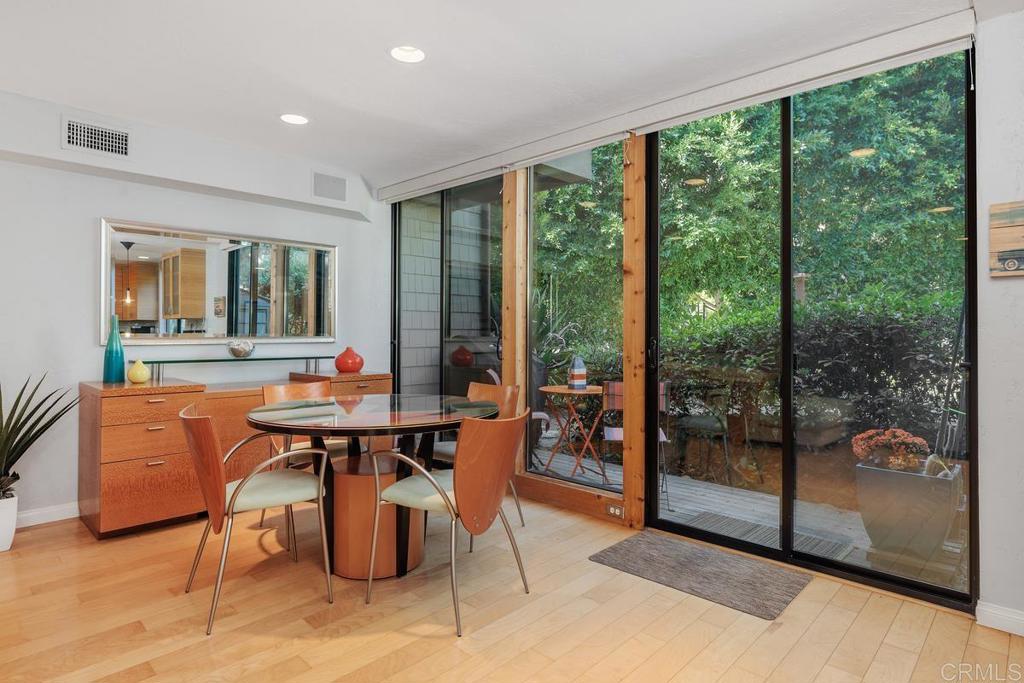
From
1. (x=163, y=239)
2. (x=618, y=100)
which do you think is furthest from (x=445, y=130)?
(x=163, y=239)

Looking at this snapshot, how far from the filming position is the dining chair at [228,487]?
7.64 ft

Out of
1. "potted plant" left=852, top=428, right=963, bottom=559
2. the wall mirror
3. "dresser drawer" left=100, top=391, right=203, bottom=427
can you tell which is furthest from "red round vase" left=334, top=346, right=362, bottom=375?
"potted plant" left=852, top=428, right=963, bottom=559

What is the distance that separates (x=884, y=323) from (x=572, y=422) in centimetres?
200

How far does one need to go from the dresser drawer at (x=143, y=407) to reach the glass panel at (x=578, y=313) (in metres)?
2.35

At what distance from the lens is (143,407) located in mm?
3492

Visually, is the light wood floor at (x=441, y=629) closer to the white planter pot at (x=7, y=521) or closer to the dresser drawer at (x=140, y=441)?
the white planter pot at (x=7, y=521)

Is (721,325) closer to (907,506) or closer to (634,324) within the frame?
(634,324)

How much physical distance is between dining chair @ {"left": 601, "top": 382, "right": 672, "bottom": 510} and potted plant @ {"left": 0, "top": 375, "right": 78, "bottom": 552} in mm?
3414

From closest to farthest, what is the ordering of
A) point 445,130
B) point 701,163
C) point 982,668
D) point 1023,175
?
point 982,668
point 1023,175
point 701,163
point 445,130

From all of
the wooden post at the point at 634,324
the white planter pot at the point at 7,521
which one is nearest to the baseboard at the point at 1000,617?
the wooden post at the point at 634,324

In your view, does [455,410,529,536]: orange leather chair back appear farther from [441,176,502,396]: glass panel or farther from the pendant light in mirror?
the pendant light in mirror

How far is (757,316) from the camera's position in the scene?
3197 mm

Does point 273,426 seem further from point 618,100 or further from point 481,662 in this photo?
point 618,100

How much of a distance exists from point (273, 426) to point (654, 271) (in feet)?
7.77
